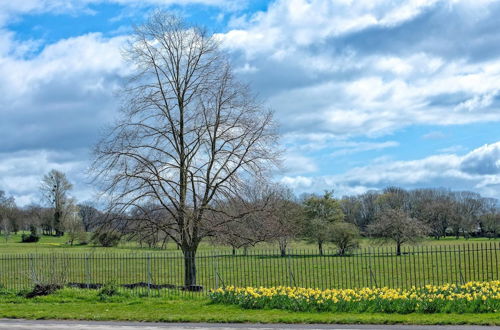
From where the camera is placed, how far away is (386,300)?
50.4 ft

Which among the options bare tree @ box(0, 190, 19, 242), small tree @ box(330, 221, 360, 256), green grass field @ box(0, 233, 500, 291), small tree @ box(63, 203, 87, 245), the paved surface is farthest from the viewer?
bare tree @ box(0, 190, 19, 242)

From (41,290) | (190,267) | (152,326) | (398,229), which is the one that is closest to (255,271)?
(190,267)

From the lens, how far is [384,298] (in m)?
15.5

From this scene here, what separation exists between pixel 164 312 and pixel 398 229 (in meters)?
45.7

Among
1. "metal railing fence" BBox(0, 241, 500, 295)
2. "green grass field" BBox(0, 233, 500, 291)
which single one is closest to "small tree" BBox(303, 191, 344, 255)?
"green grass field" BBox(0, 233, 500, 291)

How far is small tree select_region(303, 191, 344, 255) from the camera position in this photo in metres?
59.0

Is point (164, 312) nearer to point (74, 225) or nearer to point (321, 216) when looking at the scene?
point (321, 216)

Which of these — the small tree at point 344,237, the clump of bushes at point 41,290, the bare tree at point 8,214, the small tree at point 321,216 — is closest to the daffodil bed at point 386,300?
the clump of bushes at point 41,290

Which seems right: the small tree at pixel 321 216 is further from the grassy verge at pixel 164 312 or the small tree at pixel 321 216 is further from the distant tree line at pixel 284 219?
the grassy verge at pixel 164 312

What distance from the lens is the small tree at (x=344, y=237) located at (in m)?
56.4

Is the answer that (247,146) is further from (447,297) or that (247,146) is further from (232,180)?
(447,297)

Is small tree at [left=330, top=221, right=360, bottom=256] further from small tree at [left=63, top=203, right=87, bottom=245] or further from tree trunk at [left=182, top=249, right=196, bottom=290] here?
tree trunk at [left=182, top=249, right=196, bottom=290]

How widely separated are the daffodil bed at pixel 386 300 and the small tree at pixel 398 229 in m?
42.5

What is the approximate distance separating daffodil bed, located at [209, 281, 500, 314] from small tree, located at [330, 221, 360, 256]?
39.6 m
